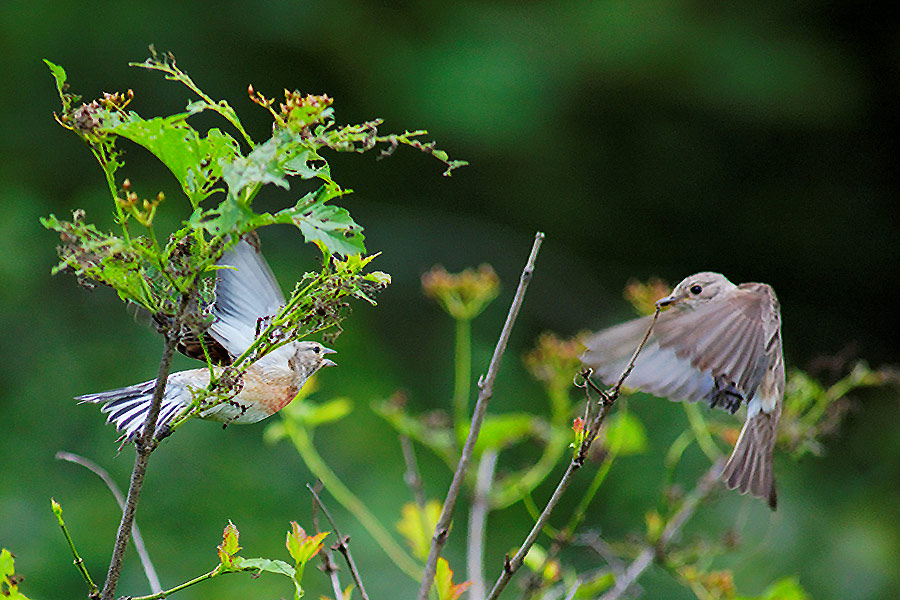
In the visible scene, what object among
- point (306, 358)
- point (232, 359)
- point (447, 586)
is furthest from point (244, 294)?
point (447, 586)

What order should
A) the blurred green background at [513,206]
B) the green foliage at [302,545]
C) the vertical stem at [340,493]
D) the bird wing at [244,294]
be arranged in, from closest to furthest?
the green foliage at [302,545], the bird wing at [244,294], the vertical stem at [340,493], the blurred green background at [513,206]

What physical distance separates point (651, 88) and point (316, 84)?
1683 millimetres

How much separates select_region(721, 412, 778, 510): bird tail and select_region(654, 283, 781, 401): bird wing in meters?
0.07

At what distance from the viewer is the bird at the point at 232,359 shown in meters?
1.15

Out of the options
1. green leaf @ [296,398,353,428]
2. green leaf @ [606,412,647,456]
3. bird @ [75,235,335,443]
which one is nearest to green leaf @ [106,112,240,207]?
bird @ [75,235,335,443]

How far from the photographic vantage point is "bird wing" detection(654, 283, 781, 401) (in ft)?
6.13

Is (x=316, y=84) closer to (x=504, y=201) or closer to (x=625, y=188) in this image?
(x=504, y=201)

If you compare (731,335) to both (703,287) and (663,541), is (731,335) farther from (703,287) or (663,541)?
(663,541)

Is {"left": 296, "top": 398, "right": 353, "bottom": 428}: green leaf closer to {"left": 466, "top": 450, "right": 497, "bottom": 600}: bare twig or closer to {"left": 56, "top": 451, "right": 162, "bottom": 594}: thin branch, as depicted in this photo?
{"left": 466, "top": 450, "right": 497, "bottom": 600}: bare twig

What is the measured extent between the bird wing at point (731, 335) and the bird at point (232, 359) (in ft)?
2.39

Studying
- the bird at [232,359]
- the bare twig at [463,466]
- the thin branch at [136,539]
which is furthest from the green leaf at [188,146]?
the thin branch at [136,539]

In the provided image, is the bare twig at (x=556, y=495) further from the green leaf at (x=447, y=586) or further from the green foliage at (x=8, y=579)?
the green foliage at (x=8, y=579)

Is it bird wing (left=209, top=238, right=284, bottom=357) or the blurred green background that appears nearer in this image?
bird wing (left=209, top=238, right=284, bottom=357)

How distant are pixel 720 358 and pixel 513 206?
3396 mm
